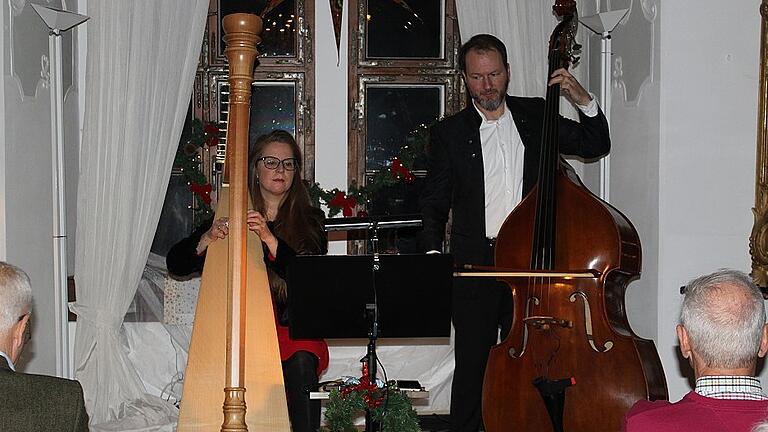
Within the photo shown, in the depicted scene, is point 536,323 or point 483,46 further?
point 483,46

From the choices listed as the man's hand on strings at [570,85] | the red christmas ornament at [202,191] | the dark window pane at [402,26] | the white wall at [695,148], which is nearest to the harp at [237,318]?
the man's hand on strings at [570,85]

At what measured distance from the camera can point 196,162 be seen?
509cm

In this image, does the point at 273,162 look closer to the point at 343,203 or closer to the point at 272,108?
the point at 343,203

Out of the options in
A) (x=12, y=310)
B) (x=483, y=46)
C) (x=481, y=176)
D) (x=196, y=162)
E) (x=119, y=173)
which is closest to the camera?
(x=12, y=310)

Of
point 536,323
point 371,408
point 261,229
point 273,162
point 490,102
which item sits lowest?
point 371,408

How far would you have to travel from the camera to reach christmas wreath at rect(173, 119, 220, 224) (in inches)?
197

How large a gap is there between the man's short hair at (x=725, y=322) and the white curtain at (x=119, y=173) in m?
3.19

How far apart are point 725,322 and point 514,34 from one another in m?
3.04

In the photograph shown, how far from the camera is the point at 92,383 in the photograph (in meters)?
4.73

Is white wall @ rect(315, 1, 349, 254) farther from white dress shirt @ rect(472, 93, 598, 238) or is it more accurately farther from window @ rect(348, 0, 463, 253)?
white dress shirt @ rect(472, 93, 598, 238)

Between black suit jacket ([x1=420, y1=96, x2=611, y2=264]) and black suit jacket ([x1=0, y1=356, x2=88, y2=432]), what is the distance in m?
2.13

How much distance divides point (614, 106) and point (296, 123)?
161 centimetres

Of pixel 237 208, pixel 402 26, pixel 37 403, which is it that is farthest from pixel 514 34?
pixel 37 403

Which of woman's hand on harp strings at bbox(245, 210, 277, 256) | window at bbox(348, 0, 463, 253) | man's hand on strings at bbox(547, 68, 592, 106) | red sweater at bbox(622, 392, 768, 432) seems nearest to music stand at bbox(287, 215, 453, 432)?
woman's hand on harp strings at bbox(245, 210, 277, 256)
